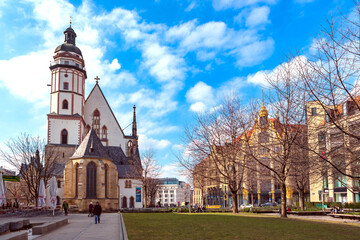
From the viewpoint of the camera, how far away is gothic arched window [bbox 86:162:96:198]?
57.4m

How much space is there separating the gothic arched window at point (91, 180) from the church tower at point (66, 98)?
14.7m

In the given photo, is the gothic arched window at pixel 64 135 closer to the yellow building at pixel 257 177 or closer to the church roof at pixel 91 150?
the church roof at pixel 91 150

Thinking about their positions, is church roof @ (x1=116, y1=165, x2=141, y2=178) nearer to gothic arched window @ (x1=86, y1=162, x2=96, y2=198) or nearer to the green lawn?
gothic arched window @ (x1=86, y1=162, x2=96, y2=198)

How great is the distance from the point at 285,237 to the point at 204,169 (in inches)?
878

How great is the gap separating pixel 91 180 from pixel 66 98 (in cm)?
2150

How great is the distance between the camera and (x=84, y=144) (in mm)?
59656

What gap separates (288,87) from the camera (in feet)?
79.9

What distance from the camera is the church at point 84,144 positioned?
189 ft

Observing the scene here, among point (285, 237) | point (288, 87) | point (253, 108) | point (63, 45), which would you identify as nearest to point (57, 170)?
point (63, 45)

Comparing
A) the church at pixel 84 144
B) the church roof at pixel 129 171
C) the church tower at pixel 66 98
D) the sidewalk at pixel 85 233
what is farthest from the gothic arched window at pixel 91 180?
the sidewalk at pixel 85 233

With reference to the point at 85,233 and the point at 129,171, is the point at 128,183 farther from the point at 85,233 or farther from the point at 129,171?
the point at 85,233

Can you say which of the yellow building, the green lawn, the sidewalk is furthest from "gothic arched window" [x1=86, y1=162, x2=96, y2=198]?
the green lawn

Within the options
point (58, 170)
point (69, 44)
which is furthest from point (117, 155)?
point (69, 44)

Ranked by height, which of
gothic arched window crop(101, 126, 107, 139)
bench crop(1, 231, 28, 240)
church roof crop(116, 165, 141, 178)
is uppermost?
gothic arched window crop(101, 126, 107, 139)
